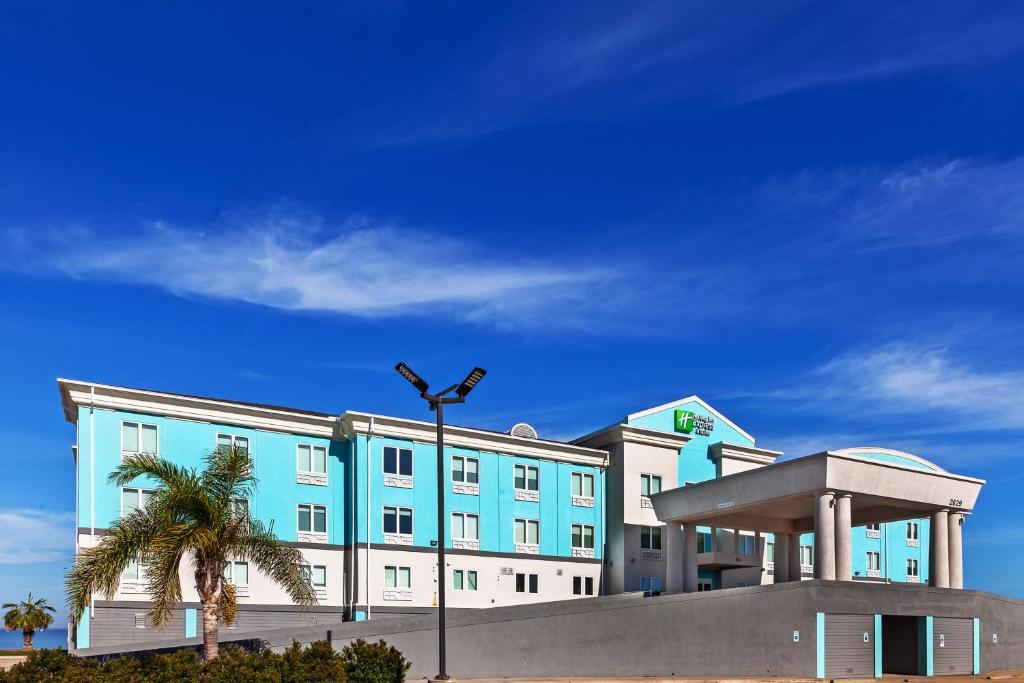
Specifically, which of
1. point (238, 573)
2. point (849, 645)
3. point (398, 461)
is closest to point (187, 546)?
point (238, 573)

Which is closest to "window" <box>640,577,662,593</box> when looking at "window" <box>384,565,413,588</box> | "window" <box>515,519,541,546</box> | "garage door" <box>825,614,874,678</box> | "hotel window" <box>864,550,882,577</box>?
"window" <box>515,519,541,546</box>

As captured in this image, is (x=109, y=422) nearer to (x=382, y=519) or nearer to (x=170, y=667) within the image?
(x=382, y=519)

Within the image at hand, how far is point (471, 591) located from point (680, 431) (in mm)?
15186

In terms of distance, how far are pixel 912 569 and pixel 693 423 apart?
800 inches

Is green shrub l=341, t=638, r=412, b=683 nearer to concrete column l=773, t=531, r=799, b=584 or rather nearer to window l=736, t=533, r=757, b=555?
concrete column l=773, t=531, r=799, b=584

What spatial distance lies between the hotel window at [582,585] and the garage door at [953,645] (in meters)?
20.2

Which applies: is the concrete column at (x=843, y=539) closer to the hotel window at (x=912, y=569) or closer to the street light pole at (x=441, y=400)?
the street light pole at (x=441, y=400)

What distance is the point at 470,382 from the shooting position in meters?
30.2

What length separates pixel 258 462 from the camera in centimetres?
4606

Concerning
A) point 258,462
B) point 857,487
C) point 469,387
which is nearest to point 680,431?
point 857,487

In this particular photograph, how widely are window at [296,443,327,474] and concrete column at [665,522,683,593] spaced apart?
651 inches

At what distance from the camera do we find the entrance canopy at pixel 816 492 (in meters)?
38.4

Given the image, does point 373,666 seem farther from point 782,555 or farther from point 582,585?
point 782,555

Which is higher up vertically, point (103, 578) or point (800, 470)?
point (800, 470)
